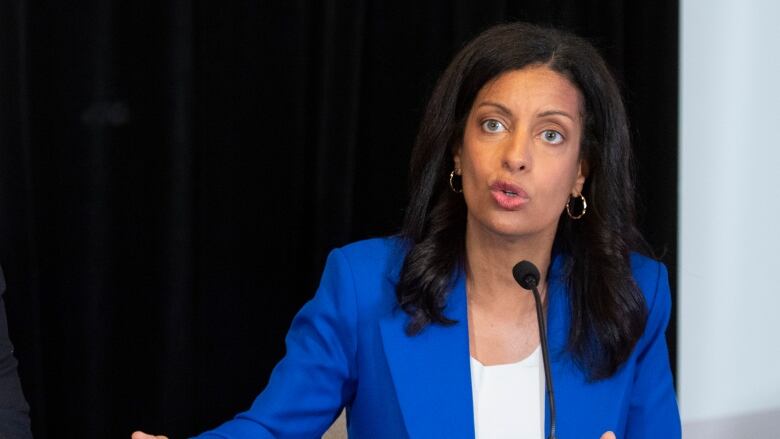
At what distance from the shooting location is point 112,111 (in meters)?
2.33

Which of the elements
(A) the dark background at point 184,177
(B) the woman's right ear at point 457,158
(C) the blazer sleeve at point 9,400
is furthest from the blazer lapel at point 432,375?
(A) the dark background at point 184,177

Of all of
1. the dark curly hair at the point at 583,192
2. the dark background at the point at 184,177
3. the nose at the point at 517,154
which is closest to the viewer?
the nose at the point at 517,154

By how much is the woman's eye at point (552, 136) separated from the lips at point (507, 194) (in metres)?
0.12

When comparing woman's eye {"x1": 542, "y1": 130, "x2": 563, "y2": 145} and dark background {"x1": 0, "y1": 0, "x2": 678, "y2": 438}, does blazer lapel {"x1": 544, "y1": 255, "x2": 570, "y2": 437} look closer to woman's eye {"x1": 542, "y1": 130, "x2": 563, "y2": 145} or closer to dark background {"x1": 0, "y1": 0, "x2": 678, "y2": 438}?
woman's eye {"x1": 542, "y1": 130, "x2": 563, "y2": 145}

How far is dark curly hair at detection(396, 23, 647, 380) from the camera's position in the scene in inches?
72.3

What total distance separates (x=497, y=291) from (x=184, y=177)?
0.84 metres

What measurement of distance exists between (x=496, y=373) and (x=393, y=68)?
1028 mm

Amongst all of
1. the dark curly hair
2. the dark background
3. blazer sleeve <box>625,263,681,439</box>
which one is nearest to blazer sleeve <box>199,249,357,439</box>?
the dark curly hair

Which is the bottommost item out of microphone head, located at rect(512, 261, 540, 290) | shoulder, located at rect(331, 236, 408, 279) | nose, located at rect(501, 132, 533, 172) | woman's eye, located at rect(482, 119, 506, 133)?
shoulder, located at rect(331, 236, 408, 279)

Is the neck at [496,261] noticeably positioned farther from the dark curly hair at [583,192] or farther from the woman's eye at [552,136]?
the woman's eye at [552,136]

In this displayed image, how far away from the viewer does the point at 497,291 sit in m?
1.89

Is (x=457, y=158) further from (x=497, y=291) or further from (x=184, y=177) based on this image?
(x=184, y=177)

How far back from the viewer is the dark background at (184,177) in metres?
2.30

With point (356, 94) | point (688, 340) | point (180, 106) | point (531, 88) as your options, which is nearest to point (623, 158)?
point (531, 88)
